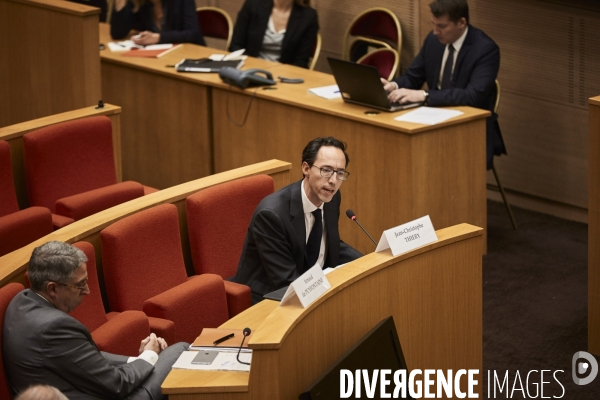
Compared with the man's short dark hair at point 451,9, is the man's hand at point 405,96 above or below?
below

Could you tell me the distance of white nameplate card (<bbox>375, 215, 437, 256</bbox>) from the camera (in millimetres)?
3400

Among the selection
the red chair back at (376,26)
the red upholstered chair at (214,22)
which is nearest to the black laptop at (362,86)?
the red chair back at (376,26)

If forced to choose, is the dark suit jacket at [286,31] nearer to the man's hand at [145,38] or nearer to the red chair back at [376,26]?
the red chair back at [376,26]

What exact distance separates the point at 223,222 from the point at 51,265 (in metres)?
1.27

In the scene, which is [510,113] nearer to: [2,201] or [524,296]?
[524,296]

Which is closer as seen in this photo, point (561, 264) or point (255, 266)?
point (255, 266)

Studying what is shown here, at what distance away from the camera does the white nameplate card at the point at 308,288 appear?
2987 millimetres

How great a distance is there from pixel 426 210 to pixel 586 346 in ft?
3.79

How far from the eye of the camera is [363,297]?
3.28 m

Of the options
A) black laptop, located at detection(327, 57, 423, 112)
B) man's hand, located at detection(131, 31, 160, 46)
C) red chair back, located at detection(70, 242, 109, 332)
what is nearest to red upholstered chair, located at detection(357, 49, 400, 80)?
black laptop, located at detection(327, 57, 423, 112)

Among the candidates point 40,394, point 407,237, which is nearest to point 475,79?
point 407,237

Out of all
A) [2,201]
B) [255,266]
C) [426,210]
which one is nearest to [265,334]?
[255,266]

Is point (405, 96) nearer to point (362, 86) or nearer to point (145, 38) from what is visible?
point (362, 86)

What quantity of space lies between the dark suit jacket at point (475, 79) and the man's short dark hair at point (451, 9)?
0.14 m
